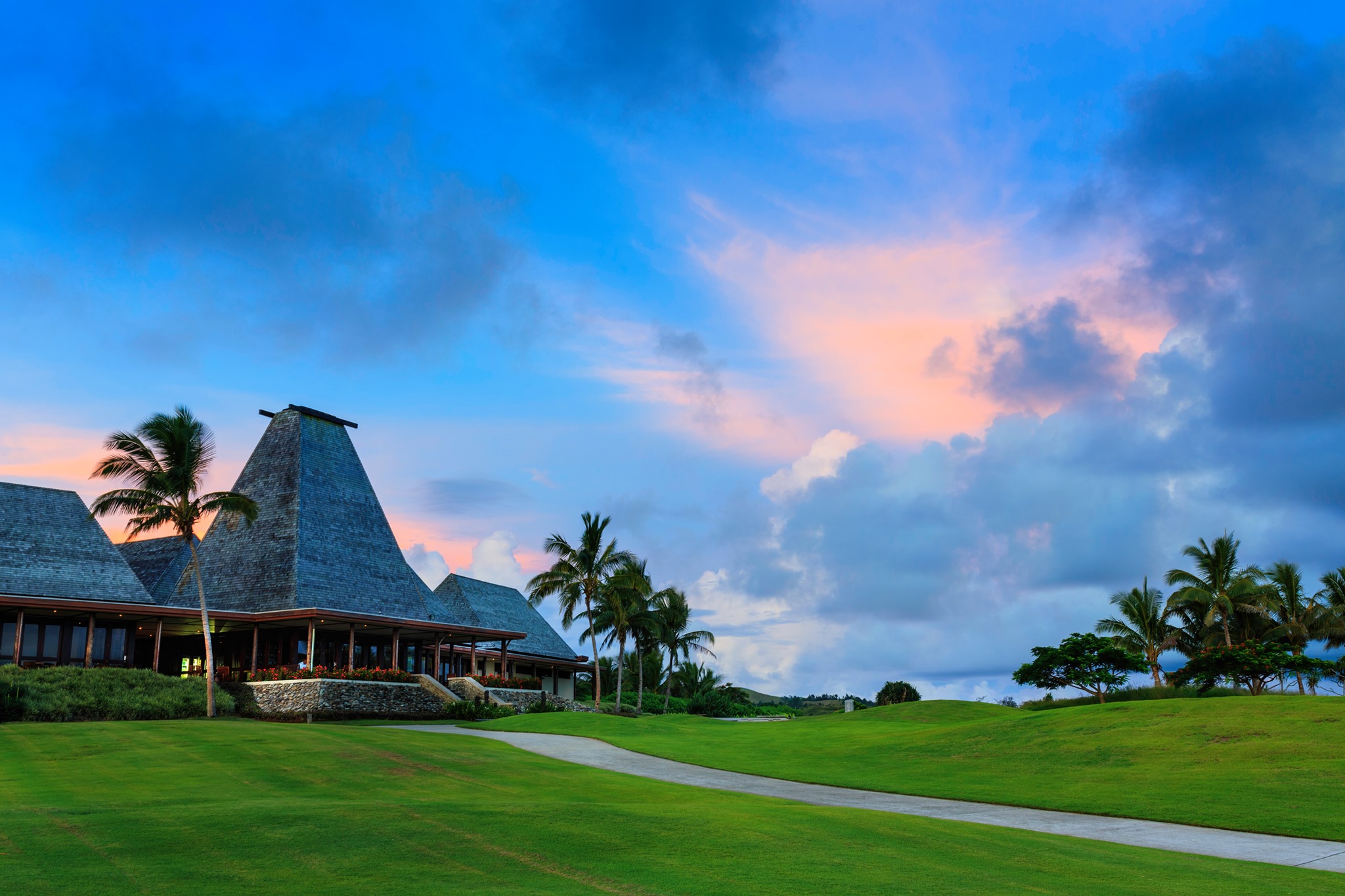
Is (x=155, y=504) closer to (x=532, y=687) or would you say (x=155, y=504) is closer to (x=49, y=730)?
(x=49, y=730)

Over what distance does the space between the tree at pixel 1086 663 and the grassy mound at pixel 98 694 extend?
31.0 metres

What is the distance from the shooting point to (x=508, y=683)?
45688 millimetres

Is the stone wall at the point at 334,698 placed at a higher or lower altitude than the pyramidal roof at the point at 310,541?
lower

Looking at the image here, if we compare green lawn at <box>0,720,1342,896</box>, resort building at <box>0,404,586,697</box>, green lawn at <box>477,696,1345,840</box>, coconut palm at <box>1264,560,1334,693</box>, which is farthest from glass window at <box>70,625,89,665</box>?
coconut palm at <box>1264,560,1334,693</box>

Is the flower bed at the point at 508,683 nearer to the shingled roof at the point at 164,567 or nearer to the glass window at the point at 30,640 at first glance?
the shingled roof at the point at 164,567

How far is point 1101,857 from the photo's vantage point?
11.3m

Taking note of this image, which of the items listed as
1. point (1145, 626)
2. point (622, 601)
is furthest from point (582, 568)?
point (1145, 626)

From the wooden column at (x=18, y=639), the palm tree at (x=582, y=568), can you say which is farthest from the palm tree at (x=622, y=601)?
the wooden column at (x=18, y=639)

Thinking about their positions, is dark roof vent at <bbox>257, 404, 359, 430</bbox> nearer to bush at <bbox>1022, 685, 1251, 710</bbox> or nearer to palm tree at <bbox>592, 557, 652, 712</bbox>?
palm tree at <bbox>592, 557, 652, 712</bbox>

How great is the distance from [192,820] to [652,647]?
59.8m

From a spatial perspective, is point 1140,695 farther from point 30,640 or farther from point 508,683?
point 30,640

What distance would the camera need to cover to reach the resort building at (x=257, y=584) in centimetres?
3547

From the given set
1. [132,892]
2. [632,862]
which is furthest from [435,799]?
[132,892]

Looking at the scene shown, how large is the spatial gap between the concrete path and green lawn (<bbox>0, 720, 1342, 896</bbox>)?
3.09ft
